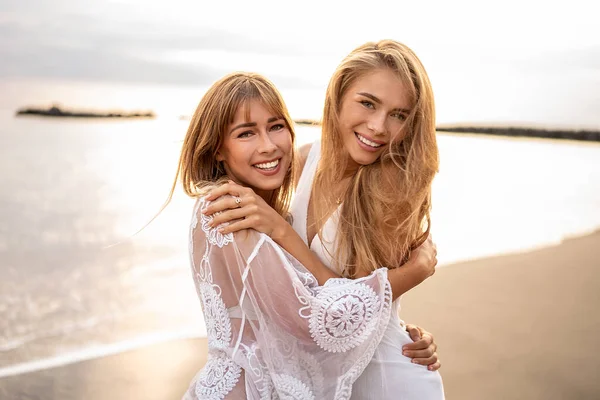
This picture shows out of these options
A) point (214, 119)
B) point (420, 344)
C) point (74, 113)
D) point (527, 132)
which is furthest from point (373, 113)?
point (527, 132)

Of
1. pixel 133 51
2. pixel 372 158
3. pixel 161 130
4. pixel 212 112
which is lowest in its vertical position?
pixel 161 130

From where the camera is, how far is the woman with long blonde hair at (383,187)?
7.72ft

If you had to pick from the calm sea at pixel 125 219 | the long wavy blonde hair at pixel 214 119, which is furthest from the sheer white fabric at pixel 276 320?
the calm sea at pixel 125 219

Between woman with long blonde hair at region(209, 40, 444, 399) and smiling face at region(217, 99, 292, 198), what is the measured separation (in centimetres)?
23

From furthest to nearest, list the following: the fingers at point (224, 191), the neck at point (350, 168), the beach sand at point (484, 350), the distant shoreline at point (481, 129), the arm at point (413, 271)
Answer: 1. the distant shoreline at point (481, 129)
2. the beach sand at point (484, 350)
3. the neck at point (350, 168)
4. the arm at point (413, 271)
5. the fingers at point (224, 191)

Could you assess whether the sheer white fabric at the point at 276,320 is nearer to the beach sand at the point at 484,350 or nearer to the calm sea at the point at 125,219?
the calm sea at the point at 125,219

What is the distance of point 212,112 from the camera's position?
235 cm

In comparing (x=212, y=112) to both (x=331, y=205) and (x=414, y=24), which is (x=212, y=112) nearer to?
(x=331, y=205)

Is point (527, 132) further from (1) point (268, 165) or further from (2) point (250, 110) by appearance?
(2) point (250, 110)

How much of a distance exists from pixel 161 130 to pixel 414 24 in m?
5.49

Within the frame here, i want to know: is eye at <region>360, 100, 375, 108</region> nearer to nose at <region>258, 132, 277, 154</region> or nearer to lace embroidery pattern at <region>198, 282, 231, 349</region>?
nose at <region>258, 132, 277, 154</region>

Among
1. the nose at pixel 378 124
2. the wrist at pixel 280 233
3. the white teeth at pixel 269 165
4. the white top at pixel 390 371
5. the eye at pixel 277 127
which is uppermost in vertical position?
the nose at pixel 378 124

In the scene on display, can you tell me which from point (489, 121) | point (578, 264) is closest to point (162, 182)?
point (578, 264)

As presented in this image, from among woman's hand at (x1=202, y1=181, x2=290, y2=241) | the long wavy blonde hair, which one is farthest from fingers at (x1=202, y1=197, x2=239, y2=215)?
the long wavy blonde hair
